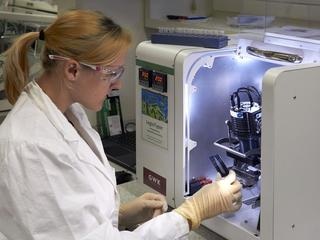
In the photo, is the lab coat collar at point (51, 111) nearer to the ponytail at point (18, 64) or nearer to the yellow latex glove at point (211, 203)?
the ponytail at point (18, 64)

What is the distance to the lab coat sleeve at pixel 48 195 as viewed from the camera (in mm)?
1033

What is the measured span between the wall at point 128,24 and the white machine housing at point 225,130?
0.87m

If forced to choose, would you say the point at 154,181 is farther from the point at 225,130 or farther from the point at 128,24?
the point at 128,24

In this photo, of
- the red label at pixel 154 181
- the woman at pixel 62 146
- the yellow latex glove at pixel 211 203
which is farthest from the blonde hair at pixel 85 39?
the red label at pixel 154 181

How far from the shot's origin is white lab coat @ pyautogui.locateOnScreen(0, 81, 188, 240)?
40.8 inches

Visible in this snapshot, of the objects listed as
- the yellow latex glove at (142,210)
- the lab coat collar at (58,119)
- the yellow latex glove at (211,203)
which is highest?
the lab coat collar at (58,119)

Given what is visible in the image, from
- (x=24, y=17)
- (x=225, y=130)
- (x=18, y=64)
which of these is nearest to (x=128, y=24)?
(x=24, y=17)

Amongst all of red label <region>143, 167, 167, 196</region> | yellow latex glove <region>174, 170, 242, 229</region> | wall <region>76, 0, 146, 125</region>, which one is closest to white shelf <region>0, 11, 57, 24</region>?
wall <region>76, 0, 146, 125</region>

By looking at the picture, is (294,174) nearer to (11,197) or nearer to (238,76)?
(238,76)

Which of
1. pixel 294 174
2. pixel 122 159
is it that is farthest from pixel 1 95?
pixel 294 174

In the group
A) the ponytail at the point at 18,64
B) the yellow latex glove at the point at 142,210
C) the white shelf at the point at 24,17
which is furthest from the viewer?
the white shelf at the point at 24,17

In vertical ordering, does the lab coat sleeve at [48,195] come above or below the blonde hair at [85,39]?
below

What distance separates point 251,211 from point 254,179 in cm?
10

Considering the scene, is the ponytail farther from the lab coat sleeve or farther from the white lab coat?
the lab coat sleeve
